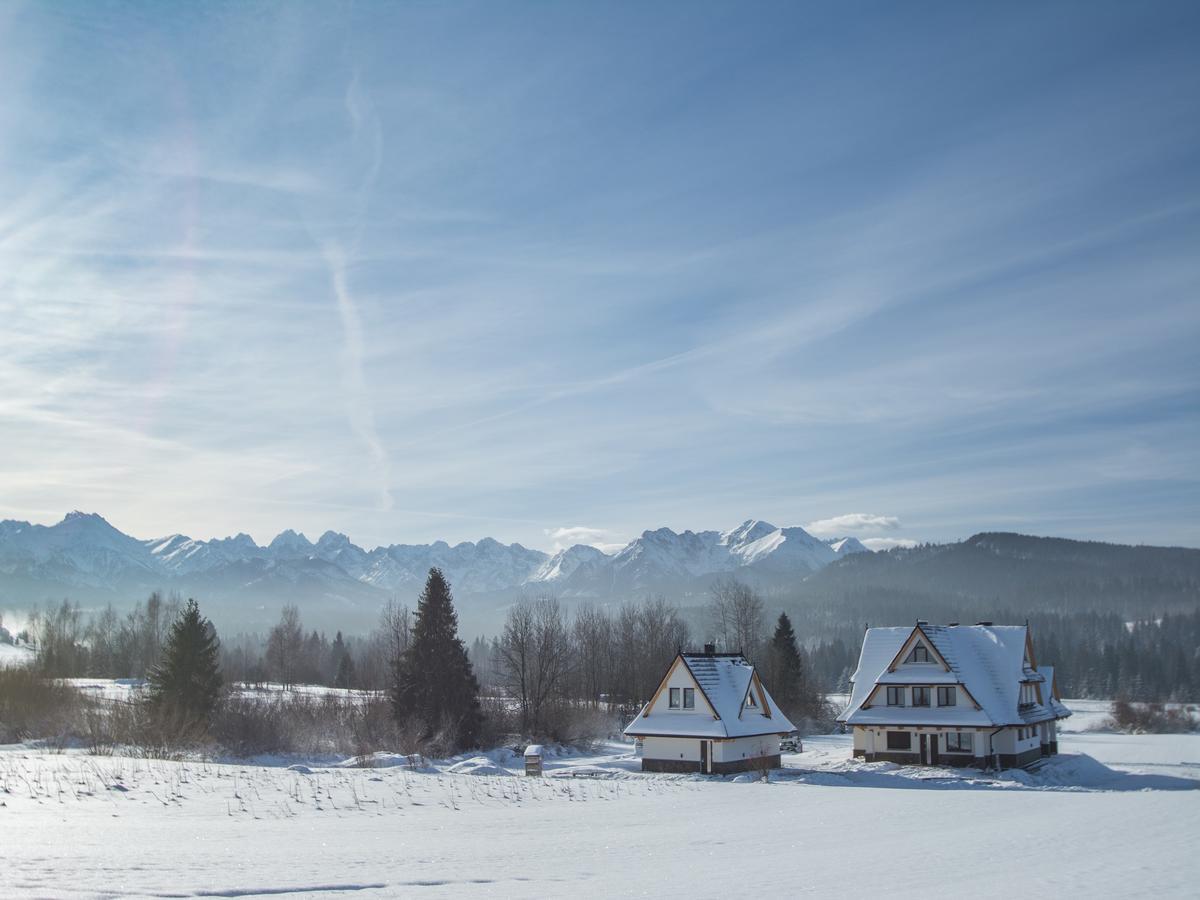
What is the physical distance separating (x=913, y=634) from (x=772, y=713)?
9.86 meters

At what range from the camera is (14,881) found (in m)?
12.6

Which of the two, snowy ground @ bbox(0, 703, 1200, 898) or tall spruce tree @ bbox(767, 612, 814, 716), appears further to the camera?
tall spruce tree @ bbox(767, 612, 814, 716)

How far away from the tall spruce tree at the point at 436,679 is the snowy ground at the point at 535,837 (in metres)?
19.6

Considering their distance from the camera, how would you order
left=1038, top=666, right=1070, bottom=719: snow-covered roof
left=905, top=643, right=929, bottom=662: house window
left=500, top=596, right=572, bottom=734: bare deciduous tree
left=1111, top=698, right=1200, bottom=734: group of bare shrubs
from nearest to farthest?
1. left=905, top=643, right=929, bottom=662: house window
2. left=1038, top=666, right=1070, bottom=719: snow-covered roof
3. left=500, top=596, right=572, bottom=734: bare deciduous tree
4. left=1111, top=698, right=1200, bottom=734: group of bare shrubs

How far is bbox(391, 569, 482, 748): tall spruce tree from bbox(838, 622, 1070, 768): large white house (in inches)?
913

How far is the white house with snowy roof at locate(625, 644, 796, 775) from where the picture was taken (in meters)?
48.8

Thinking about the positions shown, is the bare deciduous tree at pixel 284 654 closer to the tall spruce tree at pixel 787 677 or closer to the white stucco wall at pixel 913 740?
the tall spruce tree at pixel 787 677

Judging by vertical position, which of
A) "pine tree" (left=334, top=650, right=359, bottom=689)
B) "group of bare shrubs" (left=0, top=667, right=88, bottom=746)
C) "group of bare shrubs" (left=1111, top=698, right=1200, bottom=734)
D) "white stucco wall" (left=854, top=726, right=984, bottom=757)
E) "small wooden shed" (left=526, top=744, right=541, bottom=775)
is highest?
"group of bare shrubs" (left=0, top=667, right=88, bottom=746)

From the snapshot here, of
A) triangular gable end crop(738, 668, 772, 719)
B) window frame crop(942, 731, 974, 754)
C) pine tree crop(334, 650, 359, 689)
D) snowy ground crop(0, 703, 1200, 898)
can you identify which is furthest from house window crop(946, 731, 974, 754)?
pine tree crop(334, 650, 359, 689)

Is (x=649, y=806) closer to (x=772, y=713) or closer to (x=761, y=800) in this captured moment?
(x=761, y=800)

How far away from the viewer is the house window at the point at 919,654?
176 ft

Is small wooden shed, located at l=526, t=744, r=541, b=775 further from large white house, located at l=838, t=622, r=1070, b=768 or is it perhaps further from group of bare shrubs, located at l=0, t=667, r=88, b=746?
group of bare shrubs, located at l=0, t=667, r=88, b=746

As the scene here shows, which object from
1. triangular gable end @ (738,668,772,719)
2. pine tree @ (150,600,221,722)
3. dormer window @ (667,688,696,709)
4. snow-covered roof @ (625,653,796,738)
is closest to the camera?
snow-covered roof @ (625,653,796,738)

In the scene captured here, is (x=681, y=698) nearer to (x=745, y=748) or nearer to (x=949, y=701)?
(x=745, y=748)
